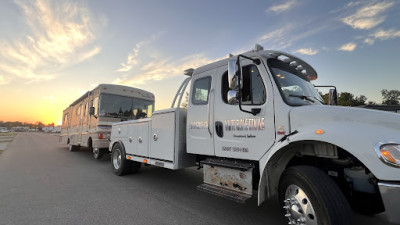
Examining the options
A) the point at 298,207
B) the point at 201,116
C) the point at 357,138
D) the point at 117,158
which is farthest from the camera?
the point at 117,158

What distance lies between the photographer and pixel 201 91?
182 inches

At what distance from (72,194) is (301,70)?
5.48 metres

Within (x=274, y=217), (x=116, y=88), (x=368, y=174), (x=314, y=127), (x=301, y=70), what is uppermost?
(x=116, y=88)

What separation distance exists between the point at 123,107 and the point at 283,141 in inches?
352

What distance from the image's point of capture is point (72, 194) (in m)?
5.39

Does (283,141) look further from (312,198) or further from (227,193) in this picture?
(227,193)

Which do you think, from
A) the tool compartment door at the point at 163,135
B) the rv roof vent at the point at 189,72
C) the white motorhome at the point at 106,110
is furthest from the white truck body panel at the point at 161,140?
the white motorhome at the point at 106,110

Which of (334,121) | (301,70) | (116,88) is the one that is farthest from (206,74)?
(116,88)

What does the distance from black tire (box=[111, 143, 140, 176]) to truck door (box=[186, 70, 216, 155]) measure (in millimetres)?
3148

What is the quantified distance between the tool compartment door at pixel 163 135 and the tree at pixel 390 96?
67.6 m

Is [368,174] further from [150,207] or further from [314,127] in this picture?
[150,207]

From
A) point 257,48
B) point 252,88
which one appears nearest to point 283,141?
point 252,88

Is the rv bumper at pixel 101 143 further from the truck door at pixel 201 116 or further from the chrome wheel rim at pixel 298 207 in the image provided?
the chrome wheel rim at pixel 298 207

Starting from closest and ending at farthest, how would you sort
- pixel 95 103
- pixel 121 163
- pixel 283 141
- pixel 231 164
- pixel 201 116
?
pixel 283 141 < pixel 231 164 < pixel 201 116 < pixel 121 163 < pixel 95 103
